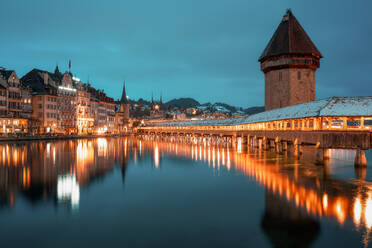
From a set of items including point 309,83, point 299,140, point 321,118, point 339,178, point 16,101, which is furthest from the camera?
point 16,101

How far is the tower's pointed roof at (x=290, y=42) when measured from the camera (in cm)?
6212

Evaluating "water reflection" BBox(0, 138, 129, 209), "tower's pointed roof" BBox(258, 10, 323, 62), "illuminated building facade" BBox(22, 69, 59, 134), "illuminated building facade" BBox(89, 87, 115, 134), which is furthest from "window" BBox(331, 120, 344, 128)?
"illuminated building facade" BBox(89, 87, 115, 134)

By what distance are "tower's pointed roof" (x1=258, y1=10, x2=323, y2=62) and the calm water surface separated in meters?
40.6

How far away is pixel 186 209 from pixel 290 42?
5559 cm

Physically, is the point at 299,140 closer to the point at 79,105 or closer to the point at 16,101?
the point at 16,101

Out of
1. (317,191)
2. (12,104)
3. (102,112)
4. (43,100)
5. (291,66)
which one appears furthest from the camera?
(102,112)

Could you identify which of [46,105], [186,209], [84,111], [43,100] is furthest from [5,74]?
[186,209]

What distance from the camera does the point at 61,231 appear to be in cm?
1247

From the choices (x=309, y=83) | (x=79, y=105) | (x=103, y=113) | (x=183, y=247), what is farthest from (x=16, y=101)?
(x=183, y=247)

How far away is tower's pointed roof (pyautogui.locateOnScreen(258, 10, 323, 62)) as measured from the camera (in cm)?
6212

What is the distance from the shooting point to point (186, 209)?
53.6ft

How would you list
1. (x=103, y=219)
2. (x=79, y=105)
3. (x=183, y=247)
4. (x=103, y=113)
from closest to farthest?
1. (x=183, y=247)
2. (x=103, y=219)
3. (x=79, y=105)
4. (x=103, y=113)

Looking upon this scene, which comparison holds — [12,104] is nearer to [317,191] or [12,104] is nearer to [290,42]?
[290,42]

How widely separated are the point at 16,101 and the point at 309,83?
78.3 m
